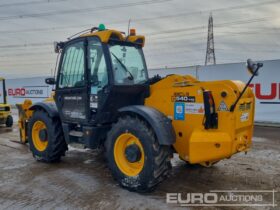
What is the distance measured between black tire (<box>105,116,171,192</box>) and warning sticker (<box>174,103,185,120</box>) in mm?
572

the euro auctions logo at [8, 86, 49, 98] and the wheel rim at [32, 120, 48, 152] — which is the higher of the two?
the euro auctions logo at [8, 86, 49, 98]

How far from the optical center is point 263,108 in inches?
469

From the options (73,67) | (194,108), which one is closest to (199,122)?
(194,108)

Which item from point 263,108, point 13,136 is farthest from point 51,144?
point 263,108

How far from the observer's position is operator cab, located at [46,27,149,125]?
520 centimetres

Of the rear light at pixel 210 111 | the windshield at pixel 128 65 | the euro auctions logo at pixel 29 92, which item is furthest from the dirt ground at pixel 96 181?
the euro auctions logo at pixel 29 92

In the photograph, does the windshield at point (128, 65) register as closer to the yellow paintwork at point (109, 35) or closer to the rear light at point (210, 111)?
the yellow paintwork at point (109, 35)

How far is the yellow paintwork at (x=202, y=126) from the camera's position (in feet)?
14.2

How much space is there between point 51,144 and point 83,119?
3.46 feet

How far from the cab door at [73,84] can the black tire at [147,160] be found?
45.8 inches

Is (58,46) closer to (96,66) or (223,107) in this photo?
(96,66)

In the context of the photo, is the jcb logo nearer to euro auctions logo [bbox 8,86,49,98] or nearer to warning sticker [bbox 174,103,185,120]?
warning sticker [bbox 174,103,185,120]

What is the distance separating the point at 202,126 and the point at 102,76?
1.87 m

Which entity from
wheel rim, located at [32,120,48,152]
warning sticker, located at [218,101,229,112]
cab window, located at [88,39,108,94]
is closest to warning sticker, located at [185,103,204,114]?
warning sticker, located at [218,101,229,112]
